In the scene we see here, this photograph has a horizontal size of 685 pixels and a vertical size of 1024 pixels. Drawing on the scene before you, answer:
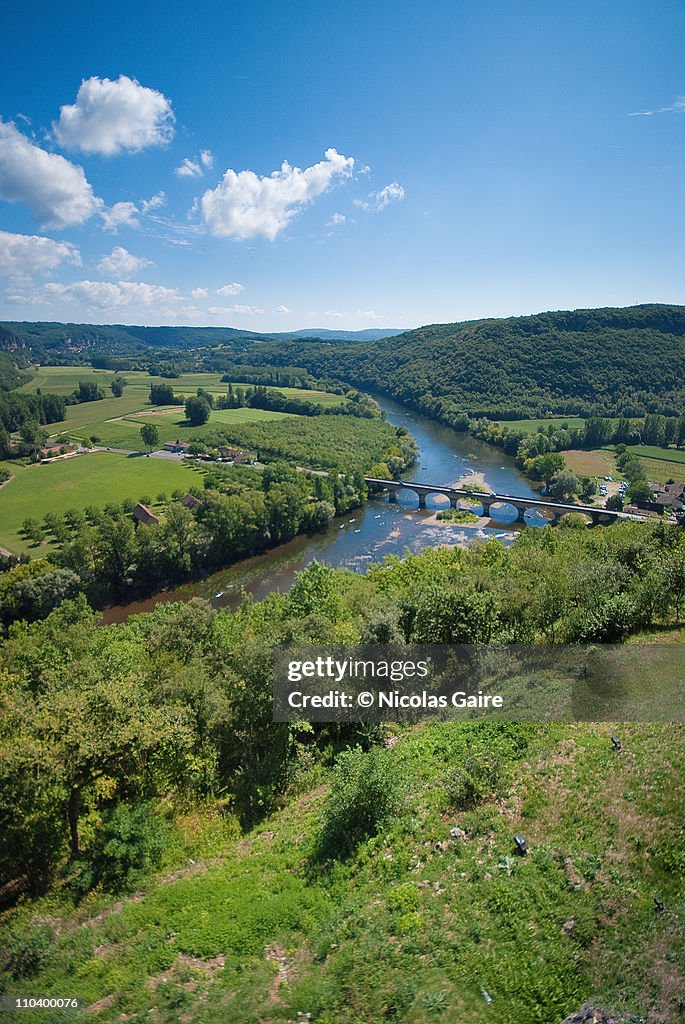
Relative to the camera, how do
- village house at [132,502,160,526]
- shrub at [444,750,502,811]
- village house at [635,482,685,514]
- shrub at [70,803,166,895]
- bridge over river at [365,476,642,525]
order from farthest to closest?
village house at [635,482,685,514] < bridge over river at [365,476,642,525] < village house at [132,502,160,526] < shrub at [444,750,502,811] < shrub at [70,803,166,895]

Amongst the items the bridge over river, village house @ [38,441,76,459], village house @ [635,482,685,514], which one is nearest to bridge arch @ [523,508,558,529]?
the bridge over river

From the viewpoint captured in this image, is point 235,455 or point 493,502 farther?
point 235,455

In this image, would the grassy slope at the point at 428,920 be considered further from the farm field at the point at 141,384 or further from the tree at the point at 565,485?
the farm field at the point at 141,384

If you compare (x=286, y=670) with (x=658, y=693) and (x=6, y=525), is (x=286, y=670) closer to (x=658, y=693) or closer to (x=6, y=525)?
(x=658, y=693)

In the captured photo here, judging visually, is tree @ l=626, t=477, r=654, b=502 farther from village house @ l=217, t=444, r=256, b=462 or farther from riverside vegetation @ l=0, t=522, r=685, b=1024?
riverside vegetation @ l=0, t=522, r=685, b=1024

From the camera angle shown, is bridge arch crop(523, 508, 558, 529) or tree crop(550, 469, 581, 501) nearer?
bridge arch crop(523, 508, 558, 529)

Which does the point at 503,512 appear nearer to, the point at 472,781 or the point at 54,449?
the point at 472,781

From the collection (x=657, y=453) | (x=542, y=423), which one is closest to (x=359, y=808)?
(x=657, y=453)
